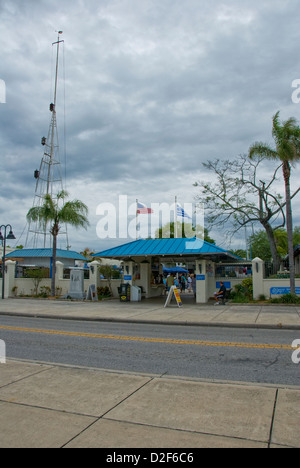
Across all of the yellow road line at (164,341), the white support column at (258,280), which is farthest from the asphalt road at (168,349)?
the white support column at (258,280)

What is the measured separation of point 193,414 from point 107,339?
5.82m

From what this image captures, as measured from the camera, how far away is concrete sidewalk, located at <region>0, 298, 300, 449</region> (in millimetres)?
3918

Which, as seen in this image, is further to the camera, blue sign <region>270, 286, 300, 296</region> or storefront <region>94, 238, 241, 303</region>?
storefront <region>94, 238, 241, 303</region>

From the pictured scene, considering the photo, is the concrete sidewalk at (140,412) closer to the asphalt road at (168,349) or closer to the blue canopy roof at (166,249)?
the asphalt road at (168,349)

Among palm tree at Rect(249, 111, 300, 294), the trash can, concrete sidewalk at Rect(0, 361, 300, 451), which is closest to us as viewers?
concrete sidewalk at Rect(0, 361, 300, 451)

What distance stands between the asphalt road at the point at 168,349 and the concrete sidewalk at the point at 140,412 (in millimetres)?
839

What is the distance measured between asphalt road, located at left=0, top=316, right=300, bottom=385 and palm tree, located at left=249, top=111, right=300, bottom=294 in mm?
8717

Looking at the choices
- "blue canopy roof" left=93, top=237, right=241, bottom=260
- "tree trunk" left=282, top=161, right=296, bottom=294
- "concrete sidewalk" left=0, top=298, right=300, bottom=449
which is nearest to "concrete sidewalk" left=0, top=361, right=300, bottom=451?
"concrete sidewalk" left=0, top=298, right=300, bottom=449

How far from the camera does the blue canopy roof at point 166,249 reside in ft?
66.6

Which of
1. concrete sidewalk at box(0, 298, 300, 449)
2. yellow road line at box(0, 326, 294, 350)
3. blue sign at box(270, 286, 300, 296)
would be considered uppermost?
blue sign at box(270, 286, 300, 296)

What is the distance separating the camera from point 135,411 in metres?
4.71

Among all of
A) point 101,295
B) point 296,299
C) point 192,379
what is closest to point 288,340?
point 192,379

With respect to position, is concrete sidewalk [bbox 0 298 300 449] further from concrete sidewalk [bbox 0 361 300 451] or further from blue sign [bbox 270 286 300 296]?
blue sign [bbox 270 286 300 296]
